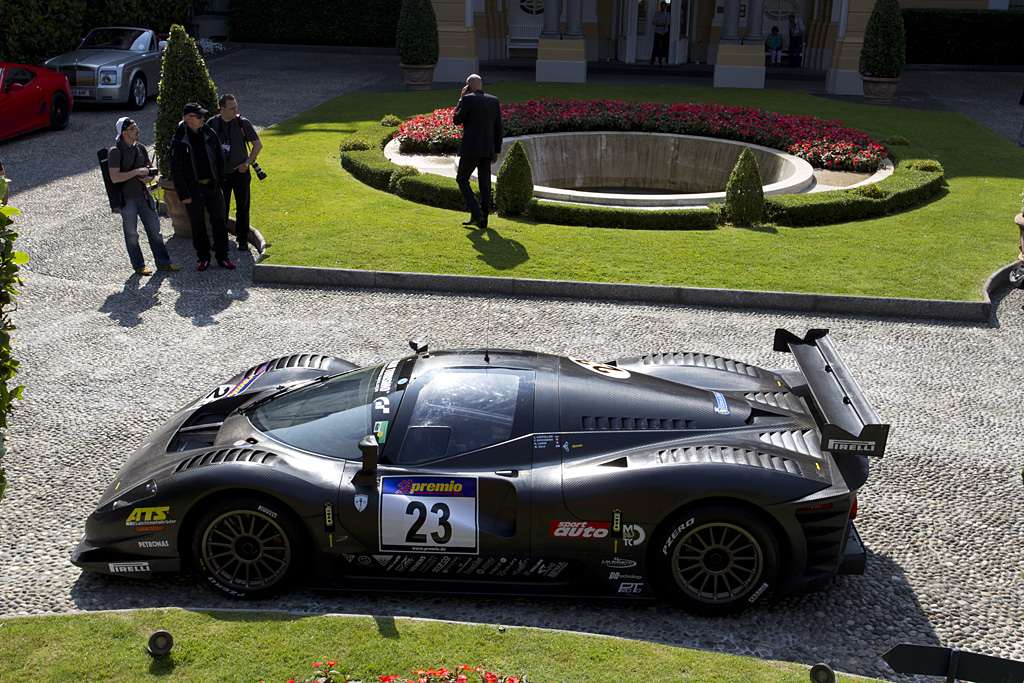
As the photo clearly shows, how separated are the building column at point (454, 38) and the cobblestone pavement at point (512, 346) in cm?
1467

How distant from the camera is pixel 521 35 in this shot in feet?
103

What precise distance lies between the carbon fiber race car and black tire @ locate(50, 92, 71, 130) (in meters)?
15.0

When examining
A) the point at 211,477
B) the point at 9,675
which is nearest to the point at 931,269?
the point at 211,477

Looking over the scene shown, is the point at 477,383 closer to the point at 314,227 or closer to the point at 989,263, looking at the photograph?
the point at 314,227

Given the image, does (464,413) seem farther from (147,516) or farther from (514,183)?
(514,183)

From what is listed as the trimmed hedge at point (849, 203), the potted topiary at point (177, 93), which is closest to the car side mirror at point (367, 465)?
the potted topiary at point (177, 93)

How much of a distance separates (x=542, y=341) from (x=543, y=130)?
33.5 feet

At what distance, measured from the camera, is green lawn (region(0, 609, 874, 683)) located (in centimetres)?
445

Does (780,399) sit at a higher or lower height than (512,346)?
higher

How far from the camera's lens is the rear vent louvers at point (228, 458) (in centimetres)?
518

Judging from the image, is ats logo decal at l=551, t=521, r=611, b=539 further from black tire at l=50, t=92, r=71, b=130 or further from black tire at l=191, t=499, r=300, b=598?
black tire at l=50, t=92, r=71, b=130

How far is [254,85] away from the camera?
24109 mm

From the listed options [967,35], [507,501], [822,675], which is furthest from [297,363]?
[967,35]

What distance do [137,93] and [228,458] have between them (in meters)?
17.6
